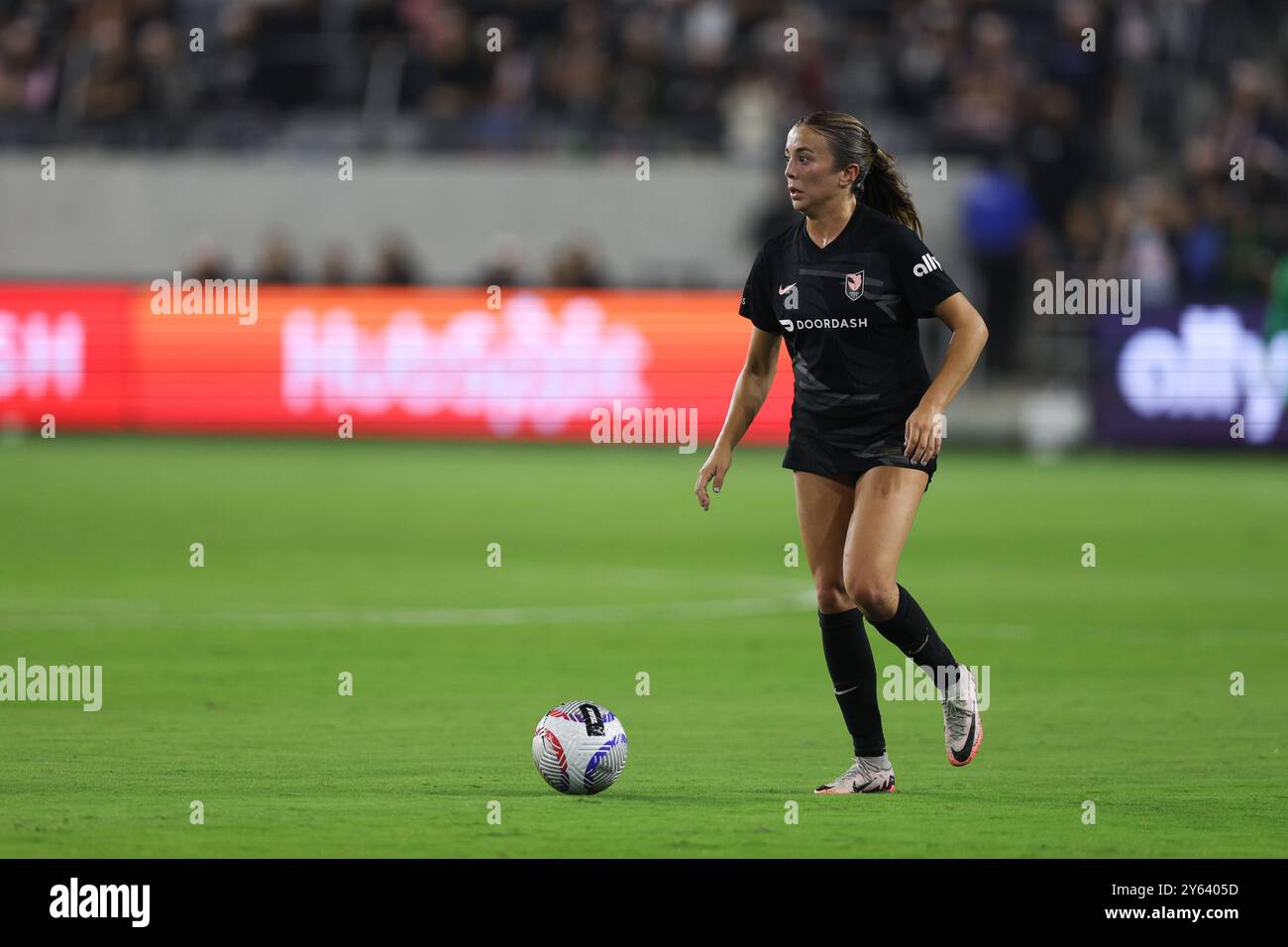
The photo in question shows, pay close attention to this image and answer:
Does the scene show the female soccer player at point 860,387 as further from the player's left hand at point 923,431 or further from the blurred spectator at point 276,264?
the blurred spectator at point 276,264

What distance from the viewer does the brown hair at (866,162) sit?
27.3 ft

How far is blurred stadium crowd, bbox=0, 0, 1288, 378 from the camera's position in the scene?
29.4m

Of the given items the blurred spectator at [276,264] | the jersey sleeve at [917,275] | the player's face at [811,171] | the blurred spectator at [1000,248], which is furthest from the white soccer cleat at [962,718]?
the blurred spectator at [1000,248]

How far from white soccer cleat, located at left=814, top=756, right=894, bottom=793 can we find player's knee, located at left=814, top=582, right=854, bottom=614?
558 mm

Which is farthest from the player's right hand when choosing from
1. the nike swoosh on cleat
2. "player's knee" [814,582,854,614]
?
the nike swoosh on cleat

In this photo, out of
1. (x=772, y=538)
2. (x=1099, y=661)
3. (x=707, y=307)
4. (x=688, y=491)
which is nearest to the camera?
(x=1099, y=661)

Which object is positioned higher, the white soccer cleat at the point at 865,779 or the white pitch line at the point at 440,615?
the white pitch line at the point at 440,615

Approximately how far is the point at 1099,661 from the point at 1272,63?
68.5 ft

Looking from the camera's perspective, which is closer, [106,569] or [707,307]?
[106,569]

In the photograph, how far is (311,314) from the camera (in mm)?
26844
